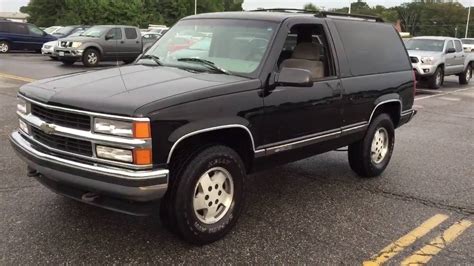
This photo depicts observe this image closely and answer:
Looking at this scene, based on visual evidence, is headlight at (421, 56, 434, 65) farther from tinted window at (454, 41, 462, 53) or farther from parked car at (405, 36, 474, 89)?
tinted window at (454, 41, 462, 53)

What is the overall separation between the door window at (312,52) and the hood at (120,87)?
1.07m

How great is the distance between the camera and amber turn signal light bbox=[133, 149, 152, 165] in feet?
11.2

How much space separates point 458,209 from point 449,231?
680 millimetres

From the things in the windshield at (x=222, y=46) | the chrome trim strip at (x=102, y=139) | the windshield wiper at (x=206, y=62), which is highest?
the windshield at (x=222, y=46)

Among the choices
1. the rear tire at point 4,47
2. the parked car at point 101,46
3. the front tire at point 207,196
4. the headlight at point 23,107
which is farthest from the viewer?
the rear tire at point 4,47

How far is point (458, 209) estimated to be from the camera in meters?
4.99

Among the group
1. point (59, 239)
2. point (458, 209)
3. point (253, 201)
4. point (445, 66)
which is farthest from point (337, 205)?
point (445, 66)

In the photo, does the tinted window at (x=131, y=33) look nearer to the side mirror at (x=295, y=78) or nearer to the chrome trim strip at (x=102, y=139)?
the side mirror at (x=295, y=78)

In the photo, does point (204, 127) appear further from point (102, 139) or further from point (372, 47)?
point (372, 47)

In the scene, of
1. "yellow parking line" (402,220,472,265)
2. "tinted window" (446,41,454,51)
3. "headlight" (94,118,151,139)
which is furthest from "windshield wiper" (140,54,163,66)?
"tinted window" (446,41,454,51)

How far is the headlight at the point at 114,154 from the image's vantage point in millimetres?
3428

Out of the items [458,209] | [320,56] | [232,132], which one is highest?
[320,56]

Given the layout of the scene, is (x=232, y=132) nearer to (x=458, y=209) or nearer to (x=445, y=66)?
(x=458, y=209)


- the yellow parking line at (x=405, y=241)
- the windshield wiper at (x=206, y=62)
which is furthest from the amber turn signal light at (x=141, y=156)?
the yellow parking line at (x=405, y=241)
